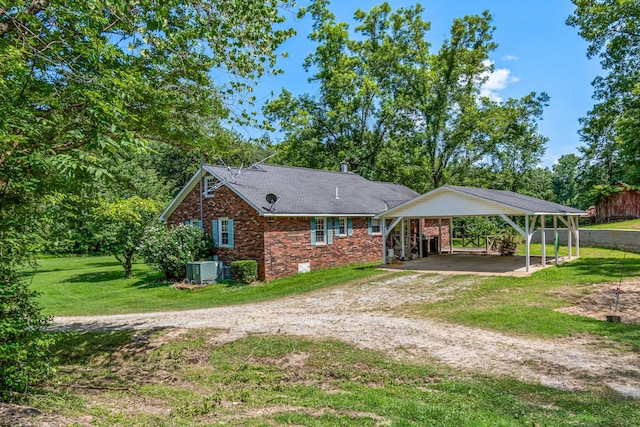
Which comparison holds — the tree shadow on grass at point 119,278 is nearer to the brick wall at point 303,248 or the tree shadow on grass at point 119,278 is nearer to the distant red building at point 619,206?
the brick wall at point 303,248

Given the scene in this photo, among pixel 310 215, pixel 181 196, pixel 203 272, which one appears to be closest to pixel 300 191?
pixel 310 215

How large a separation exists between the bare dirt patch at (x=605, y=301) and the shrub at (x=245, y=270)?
1112cm

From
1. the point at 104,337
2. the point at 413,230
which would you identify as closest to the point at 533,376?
the point at 104,337

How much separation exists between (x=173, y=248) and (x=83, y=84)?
1359 centimetres

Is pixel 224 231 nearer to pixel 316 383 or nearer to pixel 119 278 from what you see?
pixel 119 278

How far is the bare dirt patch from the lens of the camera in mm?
10002

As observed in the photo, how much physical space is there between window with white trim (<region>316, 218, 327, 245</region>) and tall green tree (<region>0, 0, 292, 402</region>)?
476 inches

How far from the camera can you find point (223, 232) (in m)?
19.6

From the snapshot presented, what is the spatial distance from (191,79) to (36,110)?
2.86 m

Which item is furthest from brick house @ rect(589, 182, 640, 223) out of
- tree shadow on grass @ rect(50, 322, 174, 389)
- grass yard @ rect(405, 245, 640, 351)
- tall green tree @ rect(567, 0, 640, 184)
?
tree shadow on grass @ rect(50, 322, 174, 389)

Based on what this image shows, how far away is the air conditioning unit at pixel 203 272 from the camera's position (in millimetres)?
17797

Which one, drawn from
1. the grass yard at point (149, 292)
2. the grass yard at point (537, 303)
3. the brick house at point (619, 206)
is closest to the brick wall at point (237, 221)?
the grass yard at point (149, 292)

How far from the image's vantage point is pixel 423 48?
117 ft

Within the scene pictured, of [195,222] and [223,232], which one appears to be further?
[195,222]
